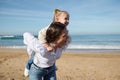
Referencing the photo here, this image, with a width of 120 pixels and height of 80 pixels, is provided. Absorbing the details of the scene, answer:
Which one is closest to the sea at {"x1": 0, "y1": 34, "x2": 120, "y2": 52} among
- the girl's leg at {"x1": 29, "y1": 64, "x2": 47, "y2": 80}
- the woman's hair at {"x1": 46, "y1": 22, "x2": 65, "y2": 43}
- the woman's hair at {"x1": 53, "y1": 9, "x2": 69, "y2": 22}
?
the woman's hair at {"x1": 53, "y1": 9, "x2": 69, "y2": 22}

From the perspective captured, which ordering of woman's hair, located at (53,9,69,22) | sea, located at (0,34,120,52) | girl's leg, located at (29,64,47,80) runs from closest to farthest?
girl's leg, located at (29,64,47,80) < woman's hair, located at (53,9,69,22) < sea, located at (0,34,120,52)

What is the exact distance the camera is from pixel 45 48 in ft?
9.37

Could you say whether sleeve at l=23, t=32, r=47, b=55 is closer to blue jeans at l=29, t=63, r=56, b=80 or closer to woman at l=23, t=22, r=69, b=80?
woman at l=23, t=22, r=69, b=80

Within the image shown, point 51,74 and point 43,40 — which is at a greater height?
point 43,40

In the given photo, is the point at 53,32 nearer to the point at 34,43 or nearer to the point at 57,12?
the point at 34,43

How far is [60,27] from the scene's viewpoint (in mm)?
2840

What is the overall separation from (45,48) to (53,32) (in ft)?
0.69

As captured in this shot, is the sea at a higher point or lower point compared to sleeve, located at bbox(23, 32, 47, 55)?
lower

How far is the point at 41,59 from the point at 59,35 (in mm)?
384

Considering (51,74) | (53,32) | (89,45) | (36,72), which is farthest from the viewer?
(89,45)

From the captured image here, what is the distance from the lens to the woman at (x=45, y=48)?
283 cm

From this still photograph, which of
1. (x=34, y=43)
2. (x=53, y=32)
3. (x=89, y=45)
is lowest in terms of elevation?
(x=89, y=45)

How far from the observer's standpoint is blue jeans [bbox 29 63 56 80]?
304 cm

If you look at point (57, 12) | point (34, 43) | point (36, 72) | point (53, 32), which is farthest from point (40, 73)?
point (57, 12)
